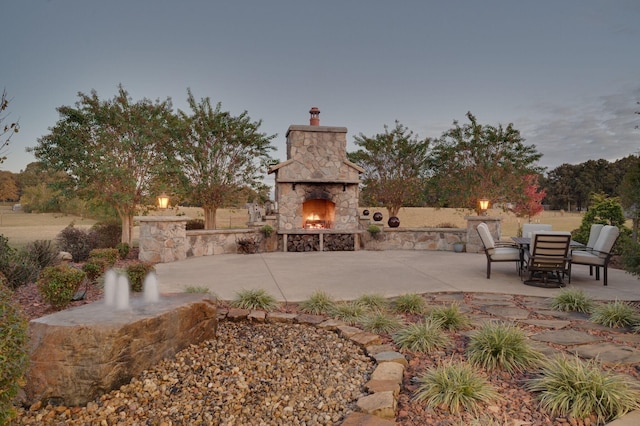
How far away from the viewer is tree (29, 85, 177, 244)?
10.8 m

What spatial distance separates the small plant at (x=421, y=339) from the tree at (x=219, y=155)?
11.8 metres

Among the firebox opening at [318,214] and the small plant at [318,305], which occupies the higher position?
the firebox opening at [318,214]

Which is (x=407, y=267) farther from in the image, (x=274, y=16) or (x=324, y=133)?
(x=274, y=16)

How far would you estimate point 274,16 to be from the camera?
1015cm

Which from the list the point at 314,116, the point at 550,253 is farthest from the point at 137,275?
the point at 314,116

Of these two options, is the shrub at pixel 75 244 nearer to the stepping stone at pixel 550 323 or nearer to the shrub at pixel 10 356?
the shrub at pixel 10 356

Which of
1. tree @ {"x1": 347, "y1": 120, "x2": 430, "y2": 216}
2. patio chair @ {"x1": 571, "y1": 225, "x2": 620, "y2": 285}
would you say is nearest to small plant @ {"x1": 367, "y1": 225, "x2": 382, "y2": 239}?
tree @ {"x1": 347, "y1": 120, "x2": 430, "y2": 216}

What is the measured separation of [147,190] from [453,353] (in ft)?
37.3

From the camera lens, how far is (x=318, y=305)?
4715mm

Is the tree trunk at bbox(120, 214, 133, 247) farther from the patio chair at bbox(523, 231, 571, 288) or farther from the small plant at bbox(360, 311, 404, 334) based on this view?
the patio chair at bbox(523, 231, 571, 288)

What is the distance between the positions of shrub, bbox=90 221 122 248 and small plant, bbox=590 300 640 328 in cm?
1201

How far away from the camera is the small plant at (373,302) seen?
474 cm

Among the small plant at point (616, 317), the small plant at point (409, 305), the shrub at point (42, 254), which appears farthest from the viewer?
the shrub at point (42, 254)

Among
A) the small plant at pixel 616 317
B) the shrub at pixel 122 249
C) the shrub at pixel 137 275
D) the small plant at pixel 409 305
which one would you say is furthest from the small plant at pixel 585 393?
the shrub at pixel 122 249
